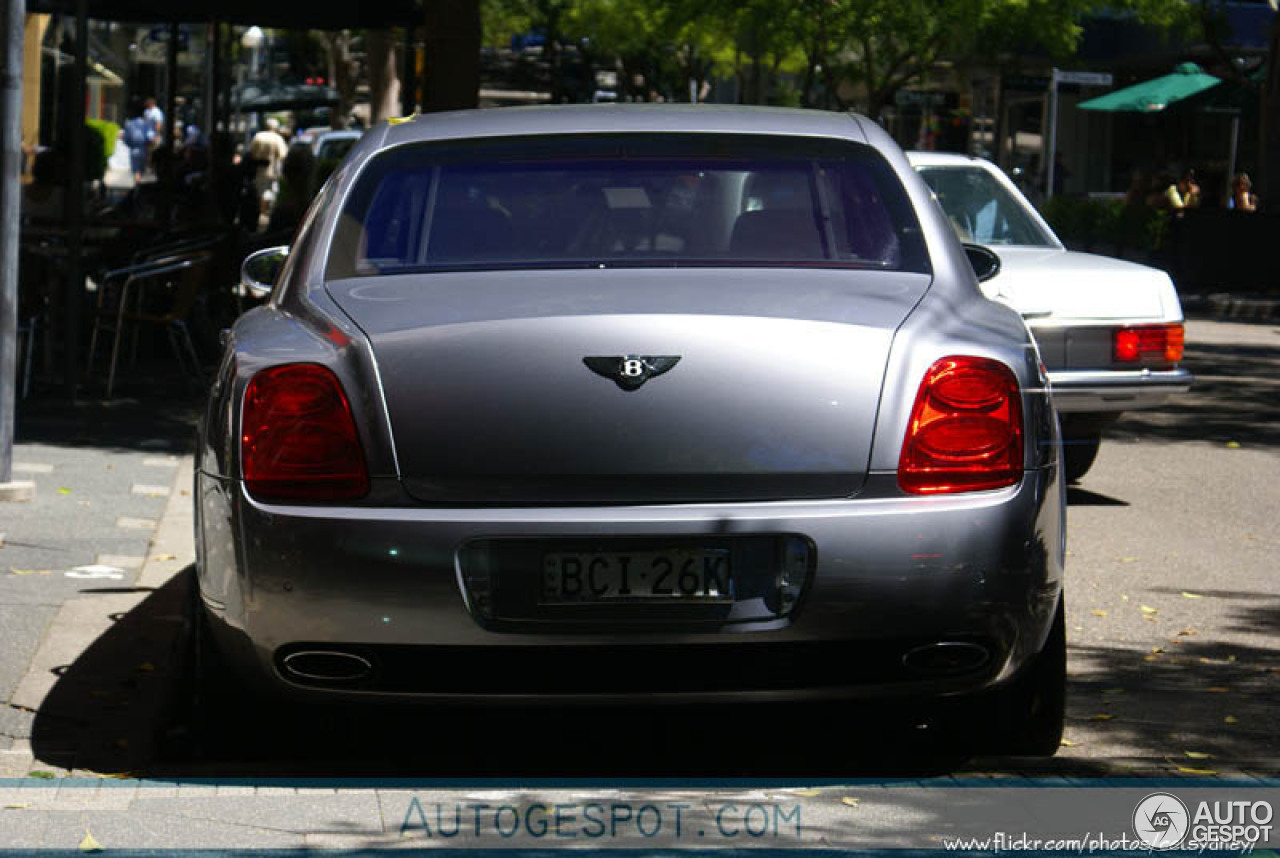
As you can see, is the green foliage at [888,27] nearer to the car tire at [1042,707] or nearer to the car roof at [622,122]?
the car roof at [622,122]

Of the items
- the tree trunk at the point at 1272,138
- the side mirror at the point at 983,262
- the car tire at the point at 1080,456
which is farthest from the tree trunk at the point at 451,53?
the tree trunk at the point at 1272,138

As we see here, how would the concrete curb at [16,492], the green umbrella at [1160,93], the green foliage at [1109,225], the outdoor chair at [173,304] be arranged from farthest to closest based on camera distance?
the green umbrella at [1160,93], the green foliage at [1109,225], the outdoor chair at [173,304], the concrete curb at [16,492]

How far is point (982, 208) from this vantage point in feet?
38.2

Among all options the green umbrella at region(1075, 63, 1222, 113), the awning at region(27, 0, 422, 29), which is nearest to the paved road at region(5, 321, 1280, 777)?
the awning at region(27, 0, 422, 29)

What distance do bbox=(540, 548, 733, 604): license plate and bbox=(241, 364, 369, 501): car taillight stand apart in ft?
1.41

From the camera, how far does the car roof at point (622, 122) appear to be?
5363 millimetres

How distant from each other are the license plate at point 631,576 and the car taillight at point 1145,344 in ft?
18.6

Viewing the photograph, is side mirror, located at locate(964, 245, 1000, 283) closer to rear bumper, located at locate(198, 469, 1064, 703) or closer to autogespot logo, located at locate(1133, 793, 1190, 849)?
rear bumper, located at locate(198, 469, 1064, 703)

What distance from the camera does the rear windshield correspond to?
16.4 feet

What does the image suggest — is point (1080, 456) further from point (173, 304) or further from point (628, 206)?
point (173, 304)

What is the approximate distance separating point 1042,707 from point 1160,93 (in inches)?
1379

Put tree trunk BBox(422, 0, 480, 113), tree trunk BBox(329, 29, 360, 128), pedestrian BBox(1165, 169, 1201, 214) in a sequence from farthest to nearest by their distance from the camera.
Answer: tree trunk BBox(329, 29, 360, 128), pedestrian BBox(1165, 169, 1201, 214), tree trunk BBox(422, 0, 480, 113)

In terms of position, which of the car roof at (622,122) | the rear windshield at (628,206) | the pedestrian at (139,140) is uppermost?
the car roof at (622,122)

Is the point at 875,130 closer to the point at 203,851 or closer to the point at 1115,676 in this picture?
the point at 1115,676
